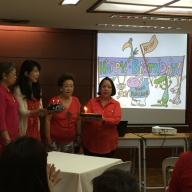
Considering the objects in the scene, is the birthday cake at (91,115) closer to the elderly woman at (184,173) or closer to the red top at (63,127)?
the red top at (63,127)

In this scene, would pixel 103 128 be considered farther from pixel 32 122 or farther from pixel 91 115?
pixel 32 122

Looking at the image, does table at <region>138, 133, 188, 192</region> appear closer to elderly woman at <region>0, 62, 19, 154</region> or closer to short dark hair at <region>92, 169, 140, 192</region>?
elderly woman at <region>0, 62, 19, 154</region>

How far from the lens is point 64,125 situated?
4.04m

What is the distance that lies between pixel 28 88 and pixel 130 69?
222cm

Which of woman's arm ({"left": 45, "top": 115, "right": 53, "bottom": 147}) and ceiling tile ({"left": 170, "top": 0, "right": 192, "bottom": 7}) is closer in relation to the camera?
ceiling tile ({"left": 170, "top": 0, "right": 192, "bottom": 7})

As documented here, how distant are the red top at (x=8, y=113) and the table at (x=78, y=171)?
0.72 metres

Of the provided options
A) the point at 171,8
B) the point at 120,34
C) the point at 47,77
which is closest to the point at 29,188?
the point at 171,8

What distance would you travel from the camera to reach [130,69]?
18.7 ft

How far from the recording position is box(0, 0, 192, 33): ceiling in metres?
3.46

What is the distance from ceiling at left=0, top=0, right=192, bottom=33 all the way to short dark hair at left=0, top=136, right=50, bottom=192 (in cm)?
230

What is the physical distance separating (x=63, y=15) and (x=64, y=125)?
1.43 m

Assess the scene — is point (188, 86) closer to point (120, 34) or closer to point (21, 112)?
point (120, 34)

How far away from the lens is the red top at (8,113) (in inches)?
138

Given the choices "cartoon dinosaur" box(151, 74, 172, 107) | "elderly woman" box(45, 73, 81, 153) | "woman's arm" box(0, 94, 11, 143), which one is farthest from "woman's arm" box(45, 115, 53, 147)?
"cartoon dinosaur" box(151, 74, 172, 107)
